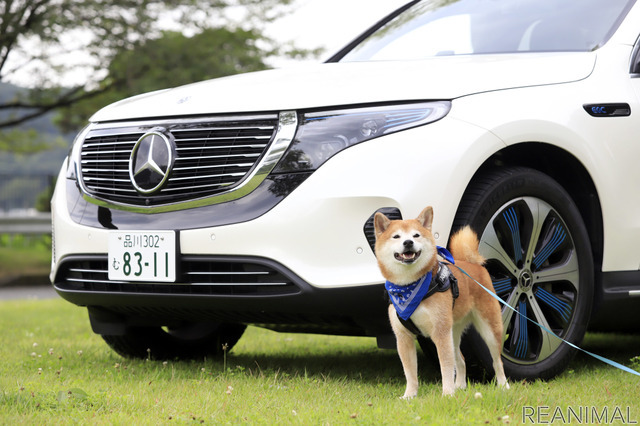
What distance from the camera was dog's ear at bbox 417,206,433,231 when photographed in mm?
3088

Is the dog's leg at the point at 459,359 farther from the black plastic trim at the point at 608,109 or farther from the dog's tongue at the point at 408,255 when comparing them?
the black plastic trim at the point at 608,109

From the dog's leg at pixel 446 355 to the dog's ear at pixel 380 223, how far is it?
17.0 inches

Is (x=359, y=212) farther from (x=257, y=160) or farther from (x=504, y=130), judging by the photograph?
(x=504, y=130)

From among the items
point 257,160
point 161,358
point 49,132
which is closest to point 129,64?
point 49,132

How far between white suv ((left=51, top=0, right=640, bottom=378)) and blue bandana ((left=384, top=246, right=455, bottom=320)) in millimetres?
138

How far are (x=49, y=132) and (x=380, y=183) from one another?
56.7 feet

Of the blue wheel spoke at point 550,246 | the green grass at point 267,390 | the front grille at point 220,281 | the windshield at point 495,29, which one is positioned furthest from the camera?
the windshield at point 495,29

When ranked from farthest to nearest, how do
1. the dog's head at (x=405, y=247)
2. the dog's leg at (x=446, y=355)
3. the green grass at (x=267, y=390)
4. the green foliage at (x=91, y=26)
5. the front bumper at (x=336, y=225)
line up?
the green foliage at (x=91, y=26) → the front bumper at (x=336, y=225) → the dog's leg at (x=446, y=355) → the dog's head at (x=405, y=247) → the green grass at (x=267, y=390)

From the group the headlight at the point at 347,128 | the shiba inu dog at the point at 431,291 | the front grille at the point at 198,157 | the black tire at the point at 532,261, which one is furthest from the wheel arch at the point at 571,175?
the front grille at the point at 198,157

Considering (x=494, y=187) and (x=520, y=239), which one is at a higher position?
(x=494, y=187)

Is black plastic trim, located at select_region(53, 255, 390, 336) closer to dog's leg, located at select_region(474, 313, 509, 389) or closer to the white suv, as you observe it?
the white suv

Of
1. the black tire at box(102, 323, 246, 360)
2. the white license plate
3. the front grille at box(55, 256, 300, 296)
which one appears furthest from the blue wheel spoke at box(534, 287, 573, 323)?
the black tire at box(102, 323, 246, 360)

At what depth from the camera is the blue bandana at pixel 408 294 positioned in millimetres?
3117

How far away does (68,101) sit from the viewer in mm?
15625
